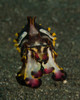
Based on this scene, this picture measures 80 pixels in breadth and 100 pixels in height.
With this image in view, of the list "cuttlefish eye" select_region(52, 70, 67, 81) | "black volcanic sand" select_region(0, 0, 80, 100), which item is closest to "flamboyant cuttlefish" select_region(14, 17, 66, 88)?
"cuttlefish eye" select_region(52, 70, 67, 81)

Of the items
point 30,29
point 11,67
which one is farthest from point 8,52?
point 30,29

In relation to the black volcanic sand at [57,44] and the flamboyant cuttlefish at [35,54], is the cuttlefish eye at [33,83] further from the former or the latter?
the black volcanic sand at [57,44]

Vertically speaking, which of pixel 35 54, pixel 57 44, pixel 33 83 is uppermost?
pixel 57 44

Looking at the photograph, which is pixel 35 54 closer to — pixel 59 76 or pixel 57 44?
pixel 59 76

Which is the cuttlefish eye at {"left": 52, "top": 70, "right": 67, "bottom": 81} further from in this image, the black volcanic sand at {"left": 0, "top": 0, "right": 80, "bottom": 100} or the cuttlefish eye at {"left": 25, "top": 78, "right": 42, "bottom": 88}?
the cuttlefish eye at {"left": 25, "top": 78, "right": 42, "bottom": 88}

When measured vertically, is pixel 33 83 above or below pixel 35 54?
below

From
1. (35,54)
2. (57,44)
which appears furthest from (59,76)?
(57,44)
